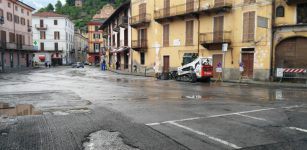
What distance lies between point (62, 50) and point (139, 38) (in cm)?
5041

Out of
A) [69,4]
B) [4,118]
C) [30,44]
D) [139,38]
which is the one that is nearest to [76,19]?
[69,4]

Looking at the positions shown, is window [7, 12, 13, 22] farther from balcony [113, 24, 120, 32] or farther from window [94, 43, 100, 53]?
window [94, 43, 100, 53]

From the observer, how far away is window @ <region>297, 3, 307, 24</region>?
22953 millimetres

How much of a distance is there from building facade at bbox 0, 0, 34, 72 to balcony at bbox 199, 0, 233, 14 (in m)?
32.7

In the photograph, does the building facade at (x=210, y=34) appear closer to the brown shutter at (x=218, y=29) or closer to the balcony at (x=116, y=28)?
the brown shutter at (x=218, y=29)

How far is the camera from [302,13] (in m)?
23.1

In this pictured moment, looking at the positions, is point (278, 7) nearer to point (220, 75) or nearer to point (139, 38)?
point (220, 75)

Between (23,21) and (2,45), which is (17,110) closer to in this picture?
(2,45)

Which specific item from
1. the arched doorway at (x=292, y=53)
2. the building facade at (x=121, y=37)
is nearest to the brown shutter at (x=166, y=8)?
the building facade at (x=121, y=37)

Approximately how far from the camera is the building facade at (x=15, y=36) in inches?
2016

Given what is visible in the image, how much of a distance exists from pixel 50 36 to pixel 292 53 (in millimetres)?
73754

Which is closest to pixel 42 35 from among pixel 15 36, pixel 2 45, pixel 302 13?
pixel 15 36

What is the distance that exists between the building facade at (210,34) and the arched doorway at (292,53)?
846mm

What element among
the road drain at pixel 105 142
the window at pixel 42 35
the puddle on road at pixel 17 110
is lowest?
the road drain at pixel 105 142
